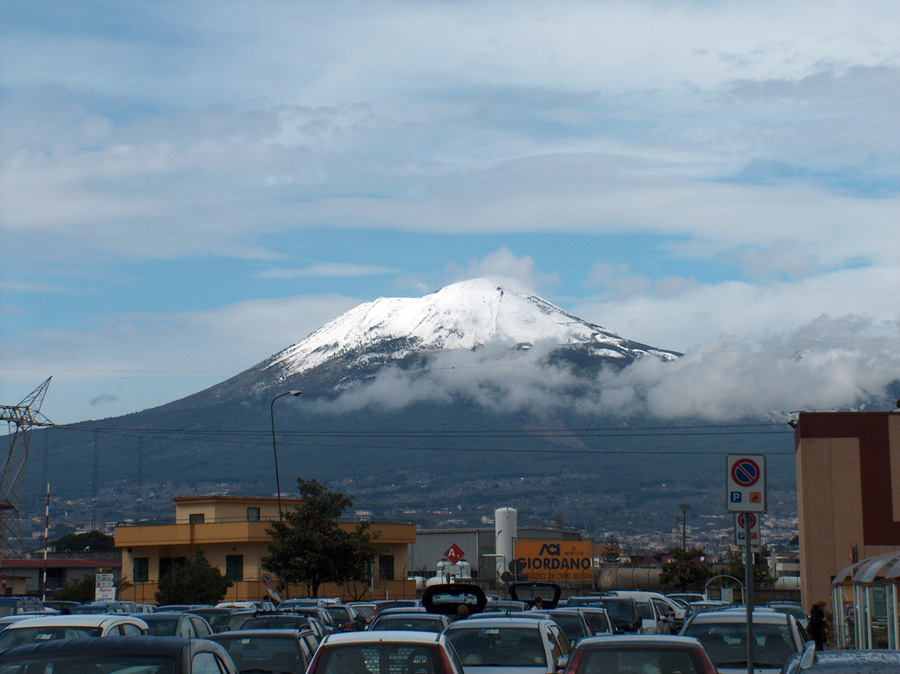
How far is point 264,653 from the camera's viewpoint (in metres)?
13.7

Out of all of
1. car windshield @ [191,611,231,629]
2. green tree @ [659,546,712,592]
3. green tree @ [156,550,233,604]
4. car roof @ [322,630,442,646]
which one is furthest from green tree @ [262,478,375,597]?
car roof @ [322,630,442,646]

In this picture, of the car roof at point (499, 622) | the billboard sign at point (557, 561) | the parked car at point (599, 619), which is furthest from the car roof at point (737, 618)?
the billboard sign at point (557, 561)

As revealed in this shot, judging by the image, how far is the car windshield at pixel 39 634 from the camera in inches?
557

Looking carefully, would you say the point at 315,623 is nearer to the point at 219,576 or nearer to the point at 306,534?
the point at 306,534

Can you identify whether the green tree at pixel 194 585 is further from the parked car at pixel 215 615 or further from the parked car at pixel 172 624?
the parked car at pixel 172 624

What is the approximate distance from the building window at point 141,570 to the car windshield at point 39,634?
4957 cm

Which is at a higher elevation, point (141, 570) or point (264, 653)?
point (264, 653)

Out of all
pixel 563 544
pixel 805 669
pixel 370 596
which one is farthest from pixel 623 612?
pixel 563 544

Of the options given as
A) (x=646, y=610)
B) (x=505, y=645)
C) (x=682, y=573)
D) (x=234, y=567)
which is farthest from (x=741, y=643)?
(x=682, y=573)

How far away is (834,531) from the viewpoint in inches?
1818

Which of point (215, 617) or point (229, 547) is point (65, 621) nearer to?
point (215, 617)

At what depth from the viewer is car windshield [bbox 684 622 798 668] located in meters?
14.4

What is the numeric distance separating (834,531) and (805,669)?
41.7m

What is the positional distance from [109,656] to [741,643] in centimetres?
877
